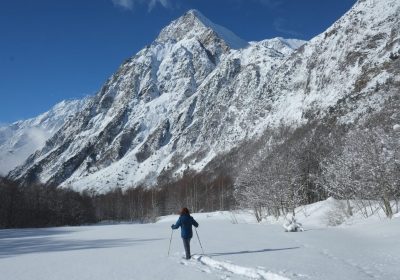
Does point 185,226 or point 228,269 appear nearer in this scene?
point 228,269

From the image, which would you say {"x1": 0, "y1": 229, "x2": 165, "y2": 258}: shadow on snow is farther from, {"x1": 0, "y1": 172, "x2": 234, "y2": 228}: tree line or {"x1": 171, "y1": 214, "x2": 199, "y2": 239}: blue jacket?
{"x1": 0, "y1": 172, "x2": 234, "y2": 228}: tree line

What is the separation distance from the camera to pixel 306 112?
197125mm

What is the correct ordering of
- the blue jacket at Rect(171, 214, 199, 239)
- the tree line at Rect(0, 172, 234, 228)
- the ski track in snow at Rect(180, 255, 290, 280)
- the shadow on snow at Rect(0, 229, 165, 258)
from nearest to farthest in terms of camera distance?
the ski track in snow at Rect(180, 255, 290, 280) < the blue jacket at Rect(171, 214, 199, 239) < the shadow on snow at Rect(0, 229, 165, 258) < the tree line at Rect(0, 172, 234, 228)

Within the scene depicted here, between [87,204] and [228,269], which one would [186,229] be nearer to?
[228,269]

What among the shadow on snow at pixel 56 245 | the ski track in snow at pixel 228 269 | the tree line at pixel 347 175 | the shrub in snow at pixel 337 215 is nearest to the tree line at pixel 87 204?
the tree line at pixel 347 175

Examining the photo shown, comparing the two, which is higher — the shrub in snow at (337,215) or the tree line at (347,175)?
the tree line at (347,175)

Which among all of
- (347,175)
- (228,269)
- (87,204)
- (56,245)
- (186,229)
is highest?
(87,204)

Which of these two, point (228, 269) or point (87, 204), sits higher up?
point (87, 204)

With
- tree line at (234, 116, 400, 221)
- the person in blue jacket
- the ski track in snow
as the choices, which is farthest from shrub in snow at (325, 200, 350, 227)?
the ski track in snow

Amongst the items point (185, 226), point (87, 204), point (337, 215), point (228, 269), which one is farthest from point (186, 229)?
point (87, 204)

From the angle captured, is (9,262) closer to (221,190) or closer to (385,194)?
(385,194)

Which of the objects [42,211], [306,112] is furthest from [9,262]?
[306,112]

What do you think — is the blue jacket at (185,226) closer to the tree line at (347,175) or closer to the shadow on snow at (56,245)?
the shadow on snow at (56,245)

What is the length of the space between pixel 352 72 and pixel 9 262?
608 feet
